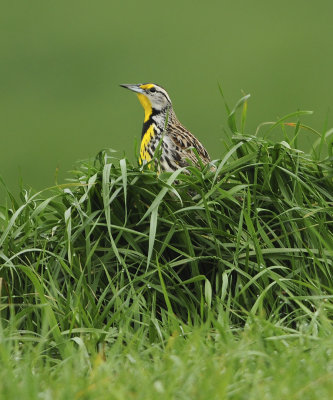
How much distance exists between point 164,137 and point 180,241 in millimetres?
1108

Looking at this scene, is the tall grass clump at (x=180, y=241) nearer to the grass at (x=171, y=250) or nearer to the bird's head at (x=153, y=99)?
the grass at (x=171, y=250)

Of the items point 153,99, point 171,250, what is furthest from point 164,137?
point 171,250

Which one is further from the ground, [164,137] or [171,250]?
[164,137]

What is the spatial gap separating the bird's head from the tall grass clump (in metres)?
1.34

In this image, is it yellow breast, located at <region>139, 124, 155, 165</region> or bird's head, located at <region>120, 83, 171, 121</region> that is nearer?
yellow breast, located at <region>139, 124, 155, 165</region>

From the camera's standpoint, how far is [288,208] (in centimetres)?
363

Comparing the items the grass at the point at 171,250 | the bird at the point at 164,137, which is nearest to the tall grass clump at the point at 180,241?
the grass at the point at 171,250

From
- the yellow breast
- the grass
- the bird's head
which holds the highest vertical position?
the bird's head

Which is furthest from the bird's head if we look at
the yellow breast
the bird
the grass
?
the grass

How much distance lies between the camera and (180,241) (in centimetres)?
353

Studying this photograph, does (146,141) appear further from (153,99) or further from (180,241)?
(180,241)

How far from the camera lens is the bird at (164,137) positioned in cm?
440

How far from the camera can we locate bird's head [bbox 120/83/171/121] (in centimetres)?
505

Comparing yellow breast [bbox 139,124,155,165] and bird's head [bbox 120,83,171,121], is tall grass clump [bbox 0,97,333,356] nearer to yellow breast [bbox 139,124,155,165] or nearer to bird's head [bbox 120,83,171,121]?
yellow breast [bbox 139,124,155,165]
